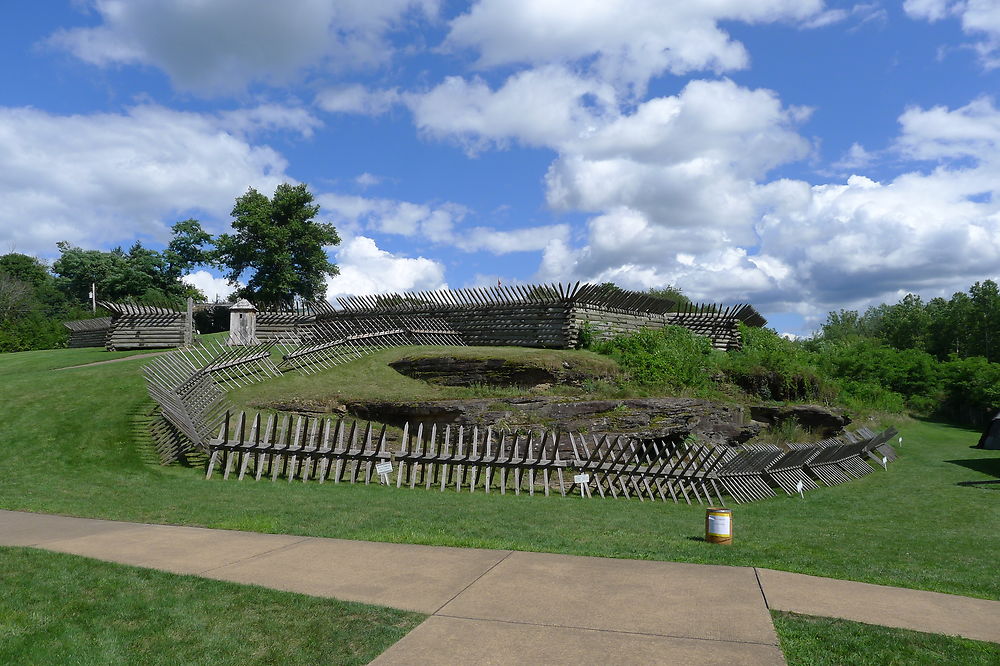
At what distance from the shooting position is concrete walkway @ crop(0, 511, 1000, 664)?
14.4 feet

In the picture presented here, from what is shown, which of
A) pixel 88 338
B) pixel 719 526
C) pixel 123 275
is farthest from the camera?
pixel 123 275

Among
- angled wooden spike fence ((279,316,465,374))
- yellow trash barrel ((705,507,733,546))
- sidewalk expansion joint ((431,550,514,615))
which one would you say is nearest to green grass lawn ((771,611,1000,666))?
sidewalk expansion joint ((431,550,514,615))

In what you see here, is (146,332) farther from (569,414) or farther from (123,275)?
(123,275)

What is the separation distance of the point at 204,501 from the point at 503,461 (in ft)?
19.6

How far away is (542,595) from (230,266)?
5221 cm

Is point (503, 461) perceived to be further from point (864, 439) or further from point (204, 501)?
point (864, 439)

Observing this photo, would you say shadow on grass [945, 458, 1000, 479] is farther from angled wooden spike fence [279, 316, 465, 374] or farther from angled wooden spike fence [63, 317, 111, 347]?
angled wooden spike fence [63, 317, 111, 347]

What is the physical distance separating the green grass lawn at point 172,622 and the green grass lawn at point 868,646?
260 centimetres

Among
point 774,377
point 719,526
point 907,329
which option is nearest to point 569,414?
point 719,526

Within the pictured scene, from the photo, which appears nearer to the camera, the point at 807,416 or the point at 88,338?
the point at 807,416

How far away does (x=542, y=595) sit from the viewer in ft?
18.0

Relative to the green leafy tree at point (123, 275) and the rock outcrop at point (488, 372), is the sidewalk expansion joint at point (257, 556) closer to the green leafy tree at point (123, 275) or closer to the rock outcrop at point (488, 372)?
the rock outcrop at point (488, 372)

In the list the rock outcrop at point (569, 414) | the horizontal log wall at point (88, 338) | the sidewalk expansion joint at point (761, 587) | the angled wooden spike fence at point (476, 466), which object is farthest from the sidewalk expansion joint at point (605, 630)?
the horizontal log wall at point (88, 338)

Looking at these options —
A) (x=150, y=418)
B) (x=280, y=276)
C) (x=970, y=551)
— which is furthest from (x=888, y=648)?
(x=280, y=276)
